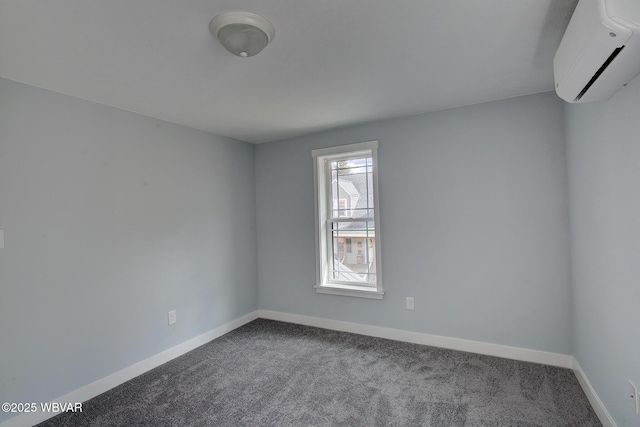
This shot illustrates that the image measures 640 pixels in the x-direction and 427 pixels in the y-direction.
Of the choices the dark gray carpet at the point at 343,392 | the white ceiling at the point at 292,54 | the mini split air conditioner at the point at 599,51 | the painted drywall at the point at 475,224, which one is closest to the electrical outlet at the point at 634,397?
the dark gray carpet at the point at 343,392

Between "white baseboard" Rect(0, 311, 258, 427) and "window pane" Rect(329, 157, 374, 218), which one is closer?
"white baseboard" Rect(0, 311, 258, 427)

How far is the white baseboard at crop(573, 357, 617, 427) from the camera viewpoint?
6.24 feet

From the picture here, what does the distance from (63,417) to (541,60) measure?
405 centimetres

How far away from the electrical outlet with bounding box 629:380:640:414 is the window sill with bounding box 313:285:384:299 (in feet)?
6.54

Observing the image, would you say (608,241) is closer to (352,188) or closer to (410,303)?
(410,303)

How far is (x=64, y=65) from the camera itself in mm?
1982

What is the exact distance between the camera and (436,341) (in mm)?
3145

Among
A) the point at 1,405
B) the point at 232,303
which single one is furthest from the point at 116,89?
the point at 232,303

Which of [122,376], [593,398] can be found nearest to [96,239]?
[122,376]

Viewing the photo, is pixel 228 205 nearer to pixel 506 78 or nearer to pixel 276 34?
pixel 276 34

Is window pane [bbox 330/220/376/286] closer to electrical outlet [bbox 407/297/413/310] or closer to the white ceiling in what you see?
electrical outlet [bbox 407/297/413/310]

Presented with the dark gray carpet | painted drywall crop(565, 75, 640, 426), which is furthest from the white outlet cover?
painted drywall crop(565, 75, 640, 426)

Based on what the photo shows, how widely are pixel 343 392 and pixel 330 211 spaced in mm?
→ 2011

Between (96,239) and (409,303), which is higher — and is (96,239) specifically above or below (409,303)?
above
